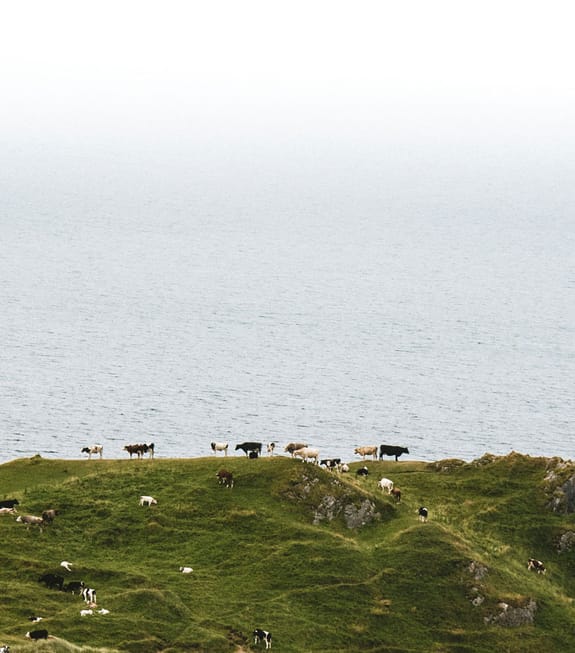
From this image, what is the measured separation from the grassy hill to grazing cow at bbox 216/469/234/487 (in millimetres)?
849

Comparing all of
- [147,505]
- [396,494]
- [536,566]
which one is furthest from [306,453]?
[536,566]

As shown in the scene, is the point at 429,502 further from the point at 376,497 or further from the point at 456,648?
the point at 456,648

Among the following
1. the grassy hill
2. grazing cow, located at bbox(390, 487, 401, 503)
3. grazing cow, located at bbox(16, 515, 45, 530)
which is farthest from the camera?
grazing cow, located at bbox(390, 487, 401, 503)

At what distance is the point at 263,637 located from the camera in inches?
2250

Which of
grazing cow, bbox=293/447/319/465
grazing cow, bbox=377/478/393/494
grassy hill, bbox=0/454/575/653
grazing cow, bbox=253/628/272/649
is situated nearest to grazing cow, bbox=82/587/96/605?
grassy hill, bbox=0/454/575/653

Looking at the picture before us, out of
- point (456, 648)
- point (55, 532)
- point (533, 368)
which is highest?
point (533, 368)

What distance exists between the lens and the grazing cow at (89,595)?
58.4 metres

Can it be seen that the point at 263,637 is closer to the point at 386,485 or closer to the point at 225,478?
the point at 225,478

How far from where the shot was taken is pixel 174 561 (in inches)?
2579

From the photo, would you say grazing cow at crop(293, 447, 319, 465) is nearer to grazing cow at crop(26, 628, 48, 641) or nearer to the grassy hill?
the grassy hill

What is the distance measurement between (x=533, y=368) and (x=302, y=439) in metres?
59.4

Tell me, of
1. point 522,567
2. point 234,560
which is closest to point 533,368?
point 522,567

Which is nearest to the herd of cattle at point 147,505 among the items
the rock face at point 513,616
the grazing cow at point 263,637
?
the grazing cow at point 263,637

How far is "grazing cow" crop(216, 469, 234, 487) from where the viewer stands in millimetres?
74106
